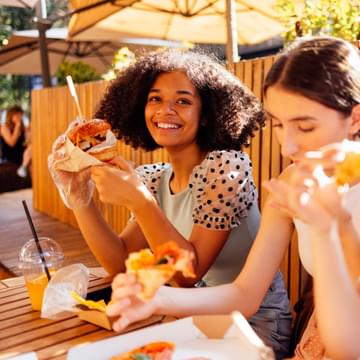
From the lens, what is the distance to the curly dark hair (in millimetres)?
2066

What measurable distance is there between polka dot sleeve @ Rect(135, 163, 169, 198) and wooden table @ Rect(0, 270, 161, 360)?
78 cm

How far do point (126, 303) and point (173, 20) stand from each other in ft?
17.5

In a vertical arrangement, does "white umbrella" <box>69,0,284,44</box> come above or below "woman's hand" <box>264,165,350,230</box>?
above

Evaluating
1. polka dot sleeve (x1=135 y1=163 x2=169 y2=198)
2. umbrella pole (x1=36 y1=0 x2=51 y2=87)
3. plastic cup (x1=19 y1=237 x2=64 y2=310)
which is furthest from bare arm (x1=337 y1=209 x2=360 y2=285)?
umbrella pole (x1=36 y1=0 x2=51 y2=87)

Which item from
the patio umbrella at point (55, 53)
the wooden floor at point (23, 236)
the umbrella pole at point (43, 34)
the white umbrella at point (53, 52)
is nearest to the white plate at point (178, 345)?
the wooden floor at point (23, 236)

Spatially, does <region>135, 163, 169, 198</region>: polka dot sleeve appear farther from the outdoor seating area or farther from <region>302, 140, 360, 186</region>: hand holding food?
<region>302, 140, 360, 186</region>: hand holding food

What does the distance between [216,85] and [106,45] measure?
6561 millimetres

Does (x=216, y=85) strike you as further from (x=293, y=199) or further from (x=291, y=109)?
(x=293, y=199)

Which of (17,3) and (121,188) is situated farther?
(17,3)

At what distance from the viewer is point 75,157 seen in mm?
1764

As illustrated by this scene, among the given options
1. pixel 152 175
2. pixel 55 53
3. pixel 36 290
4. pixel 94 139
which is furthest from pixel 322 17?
pixel 55 53

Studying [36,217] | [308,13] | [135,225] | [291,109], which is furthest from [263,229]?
[36,217]

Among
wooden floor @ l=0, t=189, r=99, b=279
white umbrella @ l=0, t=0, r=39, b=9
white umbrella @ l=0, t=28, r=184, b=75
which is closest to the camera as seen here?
wooden floor @ l=0, t=189, r=99, b=279

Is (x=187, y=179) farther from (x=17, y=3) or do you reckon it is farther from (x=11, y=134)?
(x=11, y=134)
